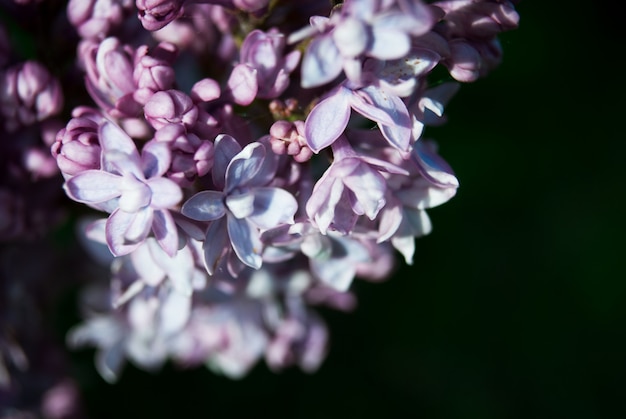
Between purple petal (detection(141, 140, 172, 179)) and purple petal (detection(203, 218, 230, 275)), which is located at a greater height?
purple petal (detection(141, 140, 172, 179))

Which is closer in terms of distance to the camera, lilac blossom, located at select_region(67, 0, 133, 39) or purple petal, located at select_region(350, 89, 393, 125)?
purple petal, located at select_region(350, 89, 393, 125)

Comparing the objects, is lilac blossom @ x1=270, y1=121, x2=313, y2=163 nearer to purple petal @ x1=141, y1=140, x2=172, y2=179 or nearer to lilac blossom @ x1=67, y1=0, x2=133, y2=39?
purple petal @ x1=141, y1=140, x2=172, y2=179

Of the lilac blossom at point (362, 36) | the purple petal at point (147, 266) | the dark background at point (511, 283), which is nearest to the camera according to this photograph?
the lilac blossom at point (362, 36)

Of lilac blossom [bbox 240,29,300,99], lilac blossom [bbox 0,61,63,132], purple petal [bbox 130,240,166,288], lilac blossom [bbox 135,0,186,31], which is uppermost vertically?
lilac blossom [bbox 135,0,186,31]

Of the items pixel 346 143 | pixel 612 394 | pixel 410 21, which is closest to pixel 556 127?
pixel 612 394

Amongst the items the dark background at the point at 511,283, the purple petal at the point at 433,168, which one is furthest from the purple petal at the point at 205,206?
the dark background at the point at 511,283

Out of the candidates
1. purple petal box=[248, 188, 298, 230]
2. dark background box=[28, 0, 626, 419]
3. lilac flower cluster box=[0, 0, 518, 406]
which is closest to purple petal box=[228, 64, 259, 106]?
lilac flower cluster box=[0, 0, 518, 406]

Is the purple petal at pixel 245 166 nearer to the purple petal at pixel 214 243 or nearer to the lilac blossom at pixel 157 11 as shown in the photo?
the purple petal at pixel 214 243

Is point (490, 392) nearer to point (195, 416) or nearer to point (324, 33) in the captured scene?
point (195, 416)
